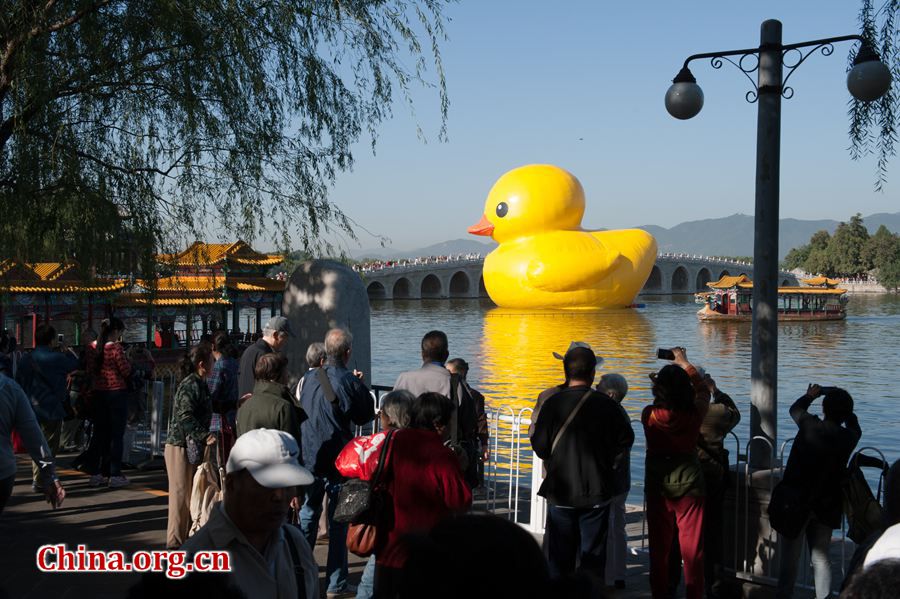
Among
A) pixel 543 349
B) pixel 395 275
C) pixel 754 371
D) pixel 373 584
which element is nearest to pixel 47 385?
pixel 373 584

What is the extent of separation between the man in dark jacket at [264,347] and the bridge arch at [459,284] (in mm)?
57909

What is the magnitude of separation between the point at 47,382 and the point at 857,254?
272ft

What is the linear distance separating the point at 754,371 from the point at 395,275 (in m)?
53.0

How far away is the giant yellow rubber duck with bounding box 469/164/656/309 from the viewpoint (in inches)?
1272

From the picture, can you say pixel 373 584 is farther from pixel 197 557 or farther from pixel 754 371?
pixel 754 371

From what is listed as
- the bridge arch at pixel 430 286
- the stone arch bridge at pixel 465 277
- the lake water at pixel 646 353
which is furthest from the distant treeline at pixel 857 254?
the bridge arch at pixel 430 286

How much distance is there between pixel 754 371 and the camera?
5113mm

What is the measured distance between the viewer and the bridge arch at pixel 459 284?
64500mm

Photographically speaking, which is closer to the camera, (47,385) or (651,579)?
(651,579)

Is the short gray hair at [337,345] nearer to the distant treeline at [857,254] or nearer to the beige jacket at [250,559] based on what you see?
the beige jacket at [250,559]

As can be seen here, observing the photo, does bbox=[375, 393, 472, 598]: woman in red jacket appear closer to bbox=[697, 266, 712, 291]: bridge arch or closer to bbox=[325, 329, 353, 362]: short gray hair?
bbox=[325, 329, 353, 362]: short gray hair

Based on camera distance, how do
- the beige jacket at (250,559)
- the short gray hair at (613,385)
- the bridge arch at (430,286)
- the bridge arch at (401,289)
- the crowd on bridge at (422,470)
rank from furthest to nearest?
the bridge arch at (430,286)
the bridge arch at (401,289)
the short gray hair at (613,385)
the crowd on bridge at (422,470)
the beige jacket at (250,559)

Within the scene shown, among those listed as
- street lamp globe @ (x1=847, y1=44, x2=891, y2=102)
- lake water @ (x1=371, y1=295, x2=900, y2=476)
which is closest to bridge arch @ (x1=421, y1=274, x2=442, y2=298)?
lake water @ (x1=371, y1=295, x2=900, y2=476)

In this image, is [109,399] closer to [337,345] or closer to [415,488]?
[337,345]
